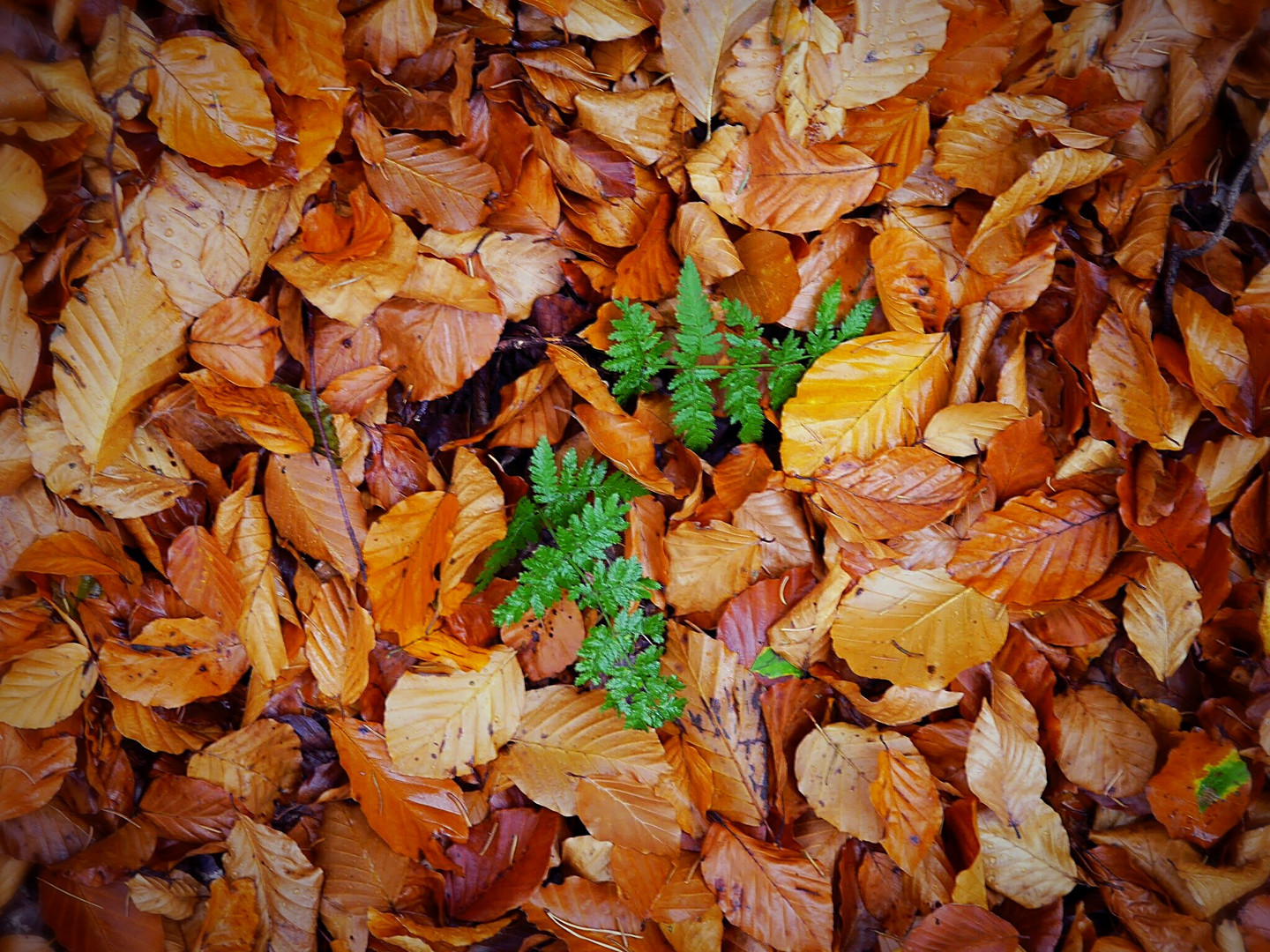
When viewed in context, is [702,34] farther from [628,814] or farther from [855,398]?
[628,814]

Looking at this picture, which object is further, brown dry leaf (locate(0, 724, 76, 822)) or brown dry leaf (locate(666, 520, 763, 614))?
brown dry leaf (locate(666, 520, 763, 614))

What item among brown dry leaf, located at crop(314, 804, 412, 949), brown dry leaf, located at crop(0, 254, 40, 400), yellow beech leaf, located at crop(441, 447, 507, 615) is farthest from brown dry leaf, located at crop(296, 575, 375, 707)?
brown dry leaf, located at crop(0, 254, 40, 400)

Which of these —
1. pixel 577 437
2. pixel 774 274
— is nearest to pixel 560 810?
pixel 577 437

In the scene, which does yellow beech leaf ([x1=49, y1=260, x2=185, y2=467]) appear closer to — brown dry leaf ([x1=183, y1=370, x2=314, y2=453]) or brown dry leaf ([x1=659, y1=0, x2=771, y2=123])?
brown dry leaf ([x1=183, y1=370, x2=314, y2=453])

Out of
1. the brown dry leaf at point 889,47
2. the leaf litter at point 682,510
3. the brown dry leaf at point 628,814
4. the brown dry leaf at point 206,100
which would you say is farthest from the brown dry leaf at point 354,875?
the brown dry leaf at point 889,47

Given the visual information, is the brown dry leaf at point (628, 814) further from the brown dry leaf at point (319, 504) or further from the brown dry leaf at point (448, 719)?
the brown dry leaf at point (319, 504)

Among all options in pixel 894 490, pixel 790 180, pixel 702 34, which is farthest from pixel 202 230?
pixel 894 490

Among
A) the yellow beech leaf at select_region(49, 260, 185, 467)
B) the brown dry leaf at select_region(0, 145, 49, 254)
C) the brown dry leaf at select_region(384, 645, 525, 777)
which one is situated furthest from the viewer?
the brown dry leaf at select_region(384, 645, 525, 777)
